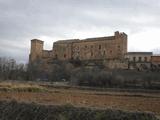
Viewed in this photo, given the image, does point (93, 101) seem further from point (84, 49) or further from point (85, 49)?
point (84, 49)

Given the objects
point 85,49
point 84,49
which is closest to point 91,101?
point 85,49

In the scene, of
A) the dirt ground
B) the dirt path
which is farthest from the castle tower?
the dirt path

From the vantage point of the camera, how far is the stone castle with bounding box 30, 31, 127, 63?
10932 centimetres

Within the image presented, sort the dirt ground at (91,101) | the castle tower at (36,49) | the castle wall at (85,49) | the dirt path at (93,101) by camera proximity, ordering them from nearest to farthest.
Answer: the dirt ground at (91,101) < the dirt path at (93,101) < the castle wall at (85,49) < the castle tower at (36,49)

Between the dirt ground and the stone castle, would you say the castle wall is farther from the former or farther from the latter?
the dirt ground

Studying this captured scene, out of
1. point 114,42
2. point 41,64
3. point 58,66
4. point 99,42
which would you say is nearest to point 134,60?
point 114,42

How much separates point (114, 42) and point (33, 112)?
97.9m

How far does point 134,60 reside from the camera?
339 feet

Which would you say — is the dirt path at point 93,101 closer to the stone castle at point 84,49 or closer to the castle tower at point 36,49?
the stone castle at point 84,49

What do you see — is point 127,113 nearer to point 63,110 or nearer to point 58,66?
point 63,110

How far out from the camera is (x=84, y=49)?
120 metres

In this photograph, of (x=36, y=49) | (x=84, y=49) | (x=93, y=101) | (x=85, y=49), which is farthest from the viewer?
(x=36, y=49)

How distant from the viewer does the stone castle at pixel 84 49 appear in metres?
→ 109

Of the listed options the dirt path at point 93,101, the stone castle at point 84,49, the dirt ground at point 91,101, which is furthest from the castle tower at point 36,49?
the dirt path at point 93,101
